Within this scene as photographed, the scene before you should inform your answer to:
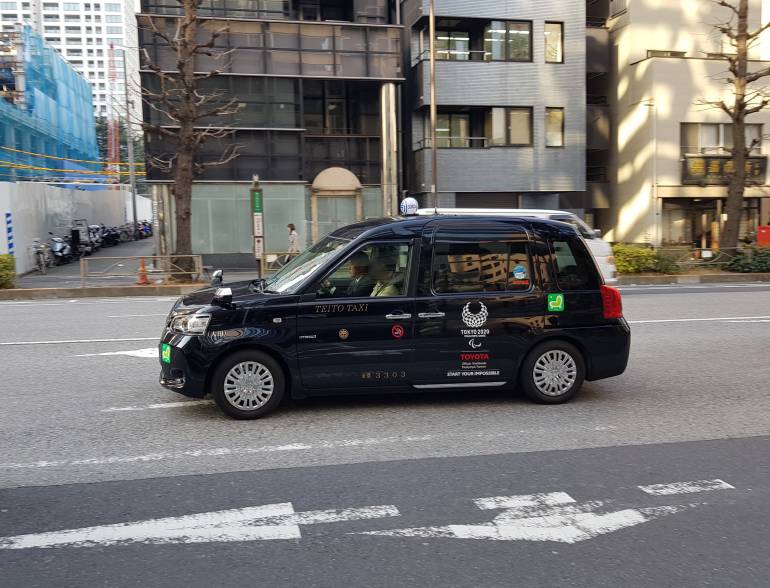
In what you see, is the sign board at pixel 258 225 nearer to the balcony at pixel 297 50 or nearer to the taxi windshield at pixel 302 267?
the balcony at pixel 297 50

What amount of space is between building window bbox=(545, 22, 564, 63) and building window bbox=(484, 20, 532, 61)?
0.90m

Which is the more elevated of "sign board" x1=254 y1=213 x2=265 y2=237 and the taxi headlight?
"sign board" x1=254 y1=213 x2=265 y2=237

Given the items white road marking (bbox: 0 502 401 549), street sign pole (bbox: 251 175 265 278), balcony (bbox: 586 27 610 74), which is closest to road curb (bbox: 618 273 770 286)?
street sign pole (bbox: 251 175 265 278)

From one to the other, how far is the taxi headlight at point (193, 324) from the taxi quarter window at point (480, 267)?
6.99 feet

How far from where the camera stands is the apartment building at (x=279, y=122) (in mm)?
28672

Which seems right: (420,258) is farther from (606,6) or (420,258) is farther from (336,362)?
(606,6)

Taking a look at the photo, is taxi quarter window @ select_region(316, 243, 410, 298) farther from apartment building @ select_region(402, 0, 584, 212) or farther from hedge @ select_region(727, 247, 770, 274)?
apartment building @ select_region(402, 0, 584, 212)

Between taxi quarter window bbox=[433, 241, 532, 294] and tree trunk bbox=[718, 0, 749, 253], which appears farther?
tree trunk bbox=[718, 0, 749, 253]

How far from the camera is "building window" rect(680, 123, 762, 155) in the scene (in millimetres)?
32406

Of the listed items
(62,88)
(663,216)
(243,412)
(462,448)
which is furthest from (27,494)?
(62,88)

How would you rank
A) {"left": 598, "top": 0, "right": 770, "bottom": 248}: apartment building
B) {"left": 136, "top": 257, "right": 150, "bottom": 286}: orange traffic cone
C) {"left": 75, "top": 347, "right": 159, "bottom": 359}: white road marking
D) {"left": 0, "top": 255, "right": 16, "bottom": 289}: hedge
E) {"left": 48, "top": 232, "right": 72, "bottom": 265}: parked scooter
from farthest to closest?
{"left": 598, "top": 0, "right": 770, "bottom": 248}: apartment building, {"left": 48, "top": 232, "right": 72, "bottom": 265}: parked scooter, {"left": 136, "top": 257, "right": 150, "bottom": 286}: orange traffic cone, {"left": 0, "top": 255, "right": 16, "bottom": 289}: hedge, {"left": 75, "top": 347, "right": 159, "bottom": 359}: white road marking

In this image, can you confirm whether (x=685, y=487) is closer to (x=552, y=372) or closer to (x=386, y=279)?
(x=552, y=372)

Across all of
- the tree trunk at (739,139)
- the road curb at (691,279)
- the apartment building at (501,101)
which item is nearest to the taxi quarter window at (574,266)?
the road curb at (691,279)

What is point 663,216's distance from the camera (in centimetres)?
3266
